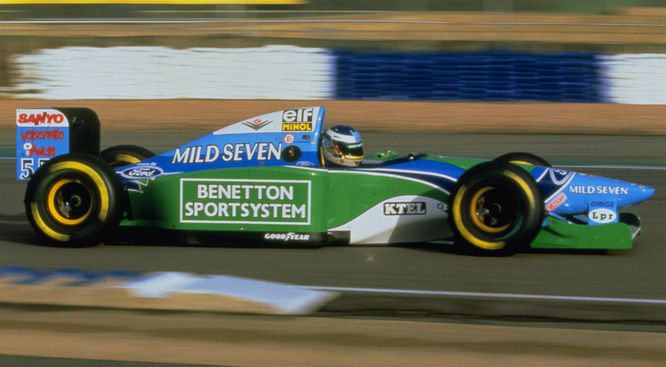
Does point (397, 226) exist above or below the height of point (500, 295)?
above

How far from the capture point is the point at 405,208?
7914 mm

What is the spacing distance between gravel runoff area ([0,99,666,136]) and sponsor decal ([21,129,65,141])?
29.1 feet

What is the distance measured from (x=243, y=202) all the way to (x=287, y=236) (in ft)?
1.33

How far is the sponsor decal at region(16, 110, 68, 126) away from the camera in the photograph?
8.36 m

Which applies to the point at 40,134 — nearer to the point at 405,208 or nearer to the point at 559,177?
the point at 405,208

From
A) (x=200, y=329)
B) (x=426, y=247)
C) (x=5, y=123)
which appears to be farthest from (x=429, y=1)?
(x=200, y=329)

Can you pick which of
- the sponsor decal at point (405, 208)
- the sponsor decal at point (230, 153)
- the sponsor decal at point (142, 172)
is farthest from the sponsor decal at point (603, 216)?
the sponsor decal at point (142, 172)

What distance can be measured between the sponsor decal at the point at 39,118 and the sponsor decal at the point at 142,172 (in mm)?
686

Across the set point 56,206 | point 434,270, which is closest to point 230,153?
point 56,206

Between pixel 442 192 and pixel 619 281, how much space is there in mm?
1463

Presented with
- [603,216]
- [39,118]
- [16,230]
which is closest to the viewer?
[603,216]

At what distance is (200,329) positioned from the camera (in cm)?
588

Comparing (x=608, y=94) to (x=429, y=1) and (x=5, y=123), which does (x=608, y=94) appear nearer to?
(x=429, y=1)

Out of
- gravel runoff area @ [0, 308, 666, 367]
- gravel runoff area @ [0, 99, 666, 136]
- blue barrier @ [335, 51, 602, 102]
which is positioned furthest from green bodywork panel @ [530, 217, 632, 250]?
blue barrier @ [335, 51, 602, 102]
